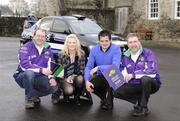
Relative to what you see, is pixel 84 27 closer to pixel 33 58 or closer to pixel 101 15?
pixel 33 58

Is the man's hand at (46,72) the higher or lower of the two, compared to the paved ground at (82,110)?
higher

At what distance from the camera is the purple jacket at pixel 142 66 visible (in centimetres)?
737

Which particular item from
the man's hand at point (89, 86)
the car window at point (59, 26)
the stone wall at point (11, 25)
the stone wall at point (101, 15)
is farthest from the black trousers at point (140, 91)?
the stone wall at point (11, 25)

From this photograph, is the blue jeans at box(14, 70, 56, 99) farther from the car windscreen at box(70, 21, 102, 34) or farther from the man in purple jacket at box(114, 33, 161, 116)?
the car windscreen at box(70, 21, 102, 34)

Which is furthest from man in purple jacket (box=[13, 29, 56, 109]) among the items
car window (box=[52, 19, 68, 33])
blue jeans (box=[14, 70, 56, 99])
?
car window (box=[52, 19, 68, 33])

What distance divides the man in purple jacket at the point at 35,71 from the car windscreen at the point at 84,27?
6.96 meters

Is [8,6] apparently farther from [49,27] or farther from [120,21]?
[49,27]

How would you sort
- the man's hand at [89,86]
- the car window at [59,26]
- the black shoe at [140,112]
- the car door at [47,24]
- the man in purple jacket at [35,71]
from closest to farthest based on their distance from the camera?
the black shoe at [140,112] → the man's hand at [89,86] → the man in purple jacket at [35,71] → the car window at [59,26] → the car door at [47,24]

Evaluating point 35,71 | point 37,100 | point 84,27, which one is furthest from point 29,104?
point 84,27

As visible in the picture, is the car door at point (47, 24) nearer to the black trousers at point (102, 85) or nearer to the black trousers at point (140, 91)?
the black trousers at point (102, 85)

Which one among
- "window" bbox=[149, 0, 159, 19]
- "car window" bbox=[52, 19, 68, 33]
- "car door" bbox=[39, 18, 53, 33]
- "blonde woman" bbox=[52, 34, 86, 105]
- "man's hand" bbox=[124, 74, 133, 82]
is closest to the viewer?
"man's hand" bbox=[124, 74, 133, 82]

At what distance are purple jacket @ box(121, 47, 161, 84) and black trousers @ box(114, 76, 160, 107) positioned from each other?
0.34 feet

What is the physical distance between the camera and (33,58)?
786 cm

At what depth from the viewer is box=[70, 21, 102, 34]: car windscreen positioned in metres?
15.0
